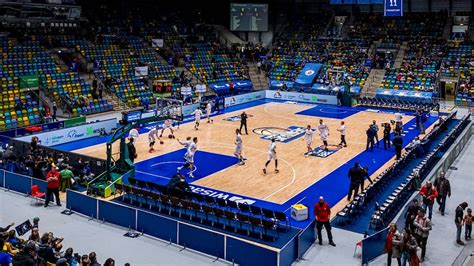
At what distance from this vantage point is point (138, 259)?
13000 millimetres

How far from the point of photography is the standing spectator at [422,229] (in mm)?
12852

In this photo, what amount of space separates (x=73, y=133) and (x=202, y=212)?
46.6 ft

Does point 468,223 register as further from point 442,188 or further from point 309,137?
point 309,137

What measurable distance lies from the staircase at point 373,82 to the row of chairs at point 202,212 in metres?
Result: 32.3

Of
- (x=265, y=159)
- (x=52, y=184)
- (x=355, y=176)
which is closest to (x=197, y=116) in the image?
(x=265, y=159)

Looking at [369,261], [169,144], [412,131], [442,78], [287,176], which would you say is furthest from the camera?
[442,78]

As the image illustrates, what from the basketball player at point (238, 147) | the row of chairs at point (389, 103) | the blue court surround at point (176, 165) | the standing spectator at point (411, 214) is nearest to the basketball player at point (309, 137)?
the basketball player at point (238, 147)

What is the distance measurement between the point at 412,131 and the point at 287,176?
13.1 metres

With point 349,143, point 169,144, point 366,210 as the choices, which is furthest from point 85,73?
point 366,210

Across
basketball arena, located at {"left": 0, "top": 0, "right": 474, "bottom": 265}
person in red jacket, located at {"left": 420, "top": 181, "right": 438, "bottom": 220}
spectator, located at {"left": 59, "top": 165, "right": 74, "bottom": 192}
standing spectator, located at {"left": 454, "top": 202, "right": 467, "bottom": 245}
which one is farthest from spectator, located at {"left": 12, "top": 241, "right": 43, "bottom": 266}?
person in red jacket, located at {"left": 420, "top": 181, "right": 438, "bottom": 220}

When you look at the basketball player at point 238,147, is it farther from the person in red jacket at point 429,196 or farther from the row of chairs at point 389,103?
the row of chairs at point 389,103

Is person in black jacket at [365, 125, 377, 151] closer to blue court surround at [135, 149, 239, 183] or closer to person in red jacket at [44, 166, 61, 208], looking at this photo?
blue court surround at [135, 149, 239, 183]

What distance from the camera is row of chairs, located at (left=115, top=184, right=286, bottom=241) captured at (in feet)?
47.7

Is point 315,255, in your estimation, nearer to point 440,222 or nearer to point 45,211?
point 440,222
